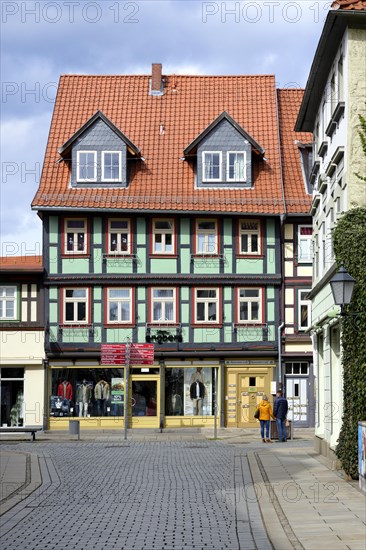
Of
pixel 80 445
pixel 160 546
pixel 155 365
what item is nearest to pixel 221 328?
pixel 155 365

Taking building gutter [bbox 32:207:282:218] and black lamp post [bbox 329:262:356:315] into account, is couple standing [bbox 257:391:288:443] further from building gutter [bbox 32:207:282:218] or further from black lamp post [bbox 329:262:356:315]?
black lamp post [bbox 329:262:356:315]

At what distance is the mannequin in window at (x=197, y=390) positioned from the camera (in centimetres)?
4481

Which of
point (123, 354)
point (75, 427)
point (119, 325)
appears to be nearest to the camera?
point (75, 427)

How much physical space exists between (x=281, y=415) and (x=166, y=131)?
17.1 metres

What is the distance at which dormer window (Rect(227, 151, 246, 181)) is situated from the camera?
45719 millimetres

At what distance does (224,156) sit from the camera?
45.7 meters

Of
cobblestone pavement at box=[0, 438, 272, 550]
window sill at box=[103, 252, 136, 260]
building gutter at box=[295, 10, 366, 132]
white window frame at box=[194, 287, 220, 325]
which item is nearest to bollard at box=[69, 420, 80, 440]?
white window frame at box=[194, 287, 220, 325]

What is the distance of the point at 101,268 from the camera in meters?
44.3

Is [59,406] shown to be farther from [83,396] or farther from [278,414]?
[278,414]

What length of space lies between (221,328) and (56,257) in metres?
7.16

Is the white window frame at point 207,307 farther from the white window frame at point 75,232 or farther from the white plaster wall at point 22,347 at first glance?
the white plaster wall at point 22,347

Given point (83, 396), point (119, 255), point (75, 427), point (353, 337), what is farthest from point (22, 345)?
point (353, 337)

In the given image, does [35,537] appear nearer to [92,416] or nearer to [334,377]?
[334,377]

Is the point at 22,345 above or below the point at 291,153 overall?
below
